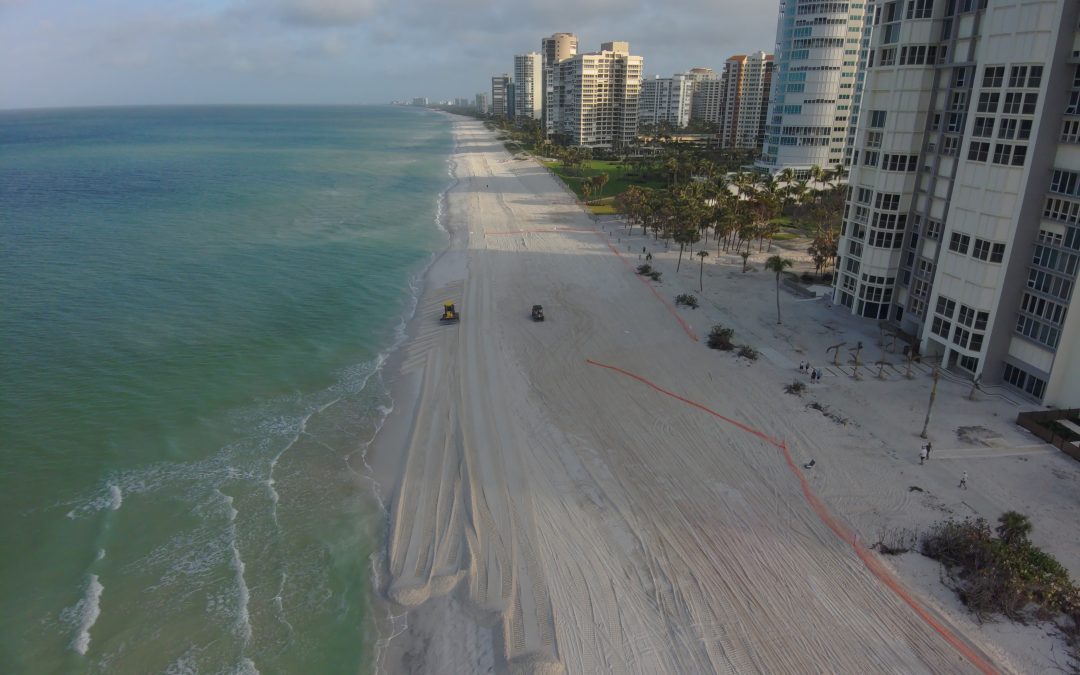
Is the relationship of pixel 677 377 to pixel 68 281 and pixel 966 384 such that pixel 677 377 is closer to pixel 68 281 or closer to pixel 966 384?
pixel 966 384

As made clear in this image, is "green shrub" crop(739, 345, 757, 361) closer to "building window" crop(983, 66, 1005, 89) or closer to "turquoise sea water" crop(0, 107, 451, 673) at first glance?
"building window" crop(983, 66, 1005, 89)

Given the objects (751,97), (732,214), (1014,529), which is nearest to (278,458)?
(1014,529)

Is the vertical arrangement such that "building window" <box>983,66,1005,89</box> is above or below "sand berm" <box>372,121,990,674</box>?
above

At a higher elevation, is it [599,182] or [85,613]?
[599,182]

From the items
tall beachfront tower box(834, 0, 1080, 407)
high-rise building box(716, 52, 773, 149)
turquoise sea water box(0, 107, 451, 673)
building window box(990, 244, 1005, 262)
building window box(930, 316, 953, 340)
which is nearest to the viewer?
turquoise sea water box(0, 107, 451, 673)

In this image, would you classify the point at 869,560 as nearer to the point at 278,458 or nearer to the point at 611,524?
the point at 611,524

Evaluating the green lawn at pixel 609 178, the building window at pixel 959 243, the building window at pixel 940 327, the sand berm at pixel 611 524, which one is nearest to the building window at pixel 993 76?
the building window at pixel 959 243

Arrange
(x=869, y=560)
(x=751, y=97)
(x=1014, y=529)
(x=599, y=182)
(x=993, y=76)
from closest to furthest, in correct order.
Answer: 1. (x=1014, y=529)
2. (x=869, y=560)
3. (x=993, y=76)
4. (x=599, y=182)
5. (x=751, y=97)

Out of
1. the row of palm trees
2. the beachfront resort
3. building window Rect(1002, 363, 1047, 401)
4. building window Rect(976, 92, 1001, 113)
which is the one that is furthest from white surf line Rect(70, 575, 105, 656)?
the row of palm trees
